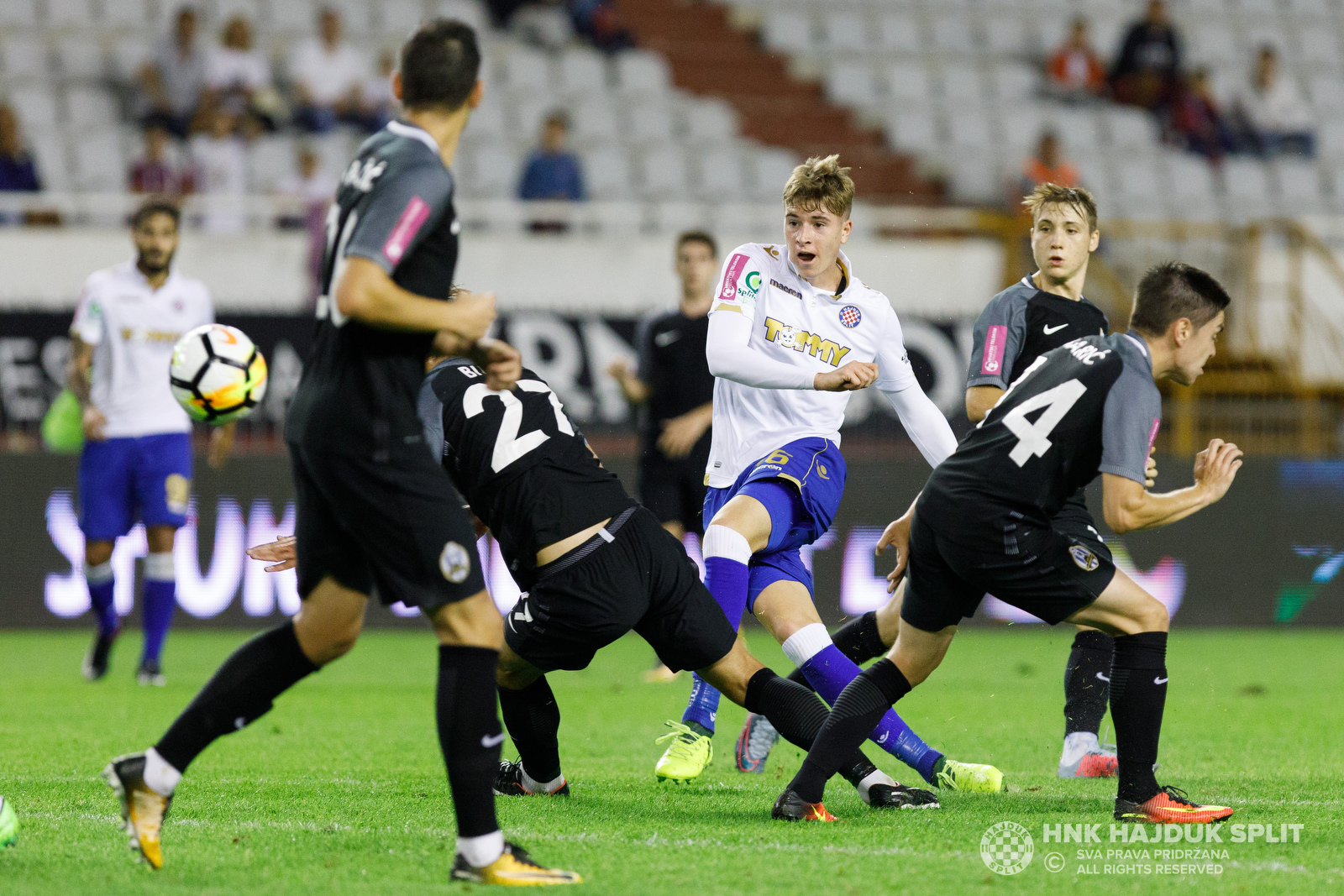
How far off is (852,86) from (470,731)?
1537 centimetres

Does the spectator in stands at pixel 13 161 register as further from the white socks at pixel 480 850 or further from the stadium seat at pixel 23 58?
the white socks at pixel 480 850

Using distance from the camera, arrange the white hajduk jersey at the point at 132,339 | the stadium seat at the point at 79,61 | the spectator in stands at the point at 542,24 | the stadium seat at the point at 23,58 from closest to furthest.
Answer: the white hajduk jersey at the point at 132,339
the stadium seat at the point at 23,58
the stadium seat at the point at 79,61
the spectator in stands at the point at 542,24

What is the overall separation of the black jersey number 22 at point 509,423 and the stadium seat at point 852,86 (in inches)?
542

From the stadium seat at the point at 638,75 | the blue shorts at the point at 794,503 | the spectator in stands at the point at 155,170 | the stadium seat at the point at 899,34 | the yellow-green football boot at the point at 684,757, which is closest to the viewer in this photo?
the yellow-green football boot at the point at 684,757

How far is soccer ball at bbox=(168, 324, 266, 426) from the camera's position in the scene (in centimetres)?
513

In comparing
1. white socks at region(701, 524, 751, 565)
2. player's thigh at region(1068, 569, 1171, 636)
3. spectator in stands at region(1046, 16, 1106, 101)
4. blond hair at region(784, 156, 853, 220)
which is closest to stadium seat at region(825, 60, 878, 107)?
spectator in stands at region(1046, 16, 1106, 101)

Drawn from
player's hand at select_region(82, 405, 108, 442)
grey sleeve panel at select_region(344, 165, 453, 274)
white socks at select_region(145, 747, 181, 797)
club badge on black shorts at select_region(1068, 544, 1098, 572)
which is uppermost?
grey sleeve panel at select_region(344, 165, 453, 274)

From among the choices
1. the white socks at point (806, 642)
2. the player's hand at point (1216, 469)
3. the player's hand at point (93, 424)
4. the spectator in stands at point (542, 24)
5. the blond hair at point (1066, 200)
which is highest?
the spectator in stands at point (542, 24)

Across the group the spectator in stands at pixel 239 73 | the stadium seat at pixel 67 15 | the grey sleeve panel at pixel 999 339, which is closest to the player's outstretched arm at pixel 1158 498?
the grey sleeve panel at pixel 999 339

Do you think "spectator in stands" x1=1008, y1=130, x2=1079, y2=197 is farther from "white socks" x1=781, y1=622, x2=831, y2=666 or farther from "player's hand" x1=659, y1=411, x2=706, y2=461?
"white socks" x1=781, y1=622, x2=831, y2=666

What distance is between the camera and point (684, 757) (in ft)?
19.0

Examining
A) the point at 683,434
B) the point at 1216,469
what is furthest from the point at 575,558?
the point at 683,434

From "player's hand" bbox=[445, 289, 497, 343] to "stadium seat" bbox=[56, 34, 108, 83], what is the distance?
12877mm

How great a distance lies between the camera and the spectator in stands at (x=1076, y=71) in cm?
1859
